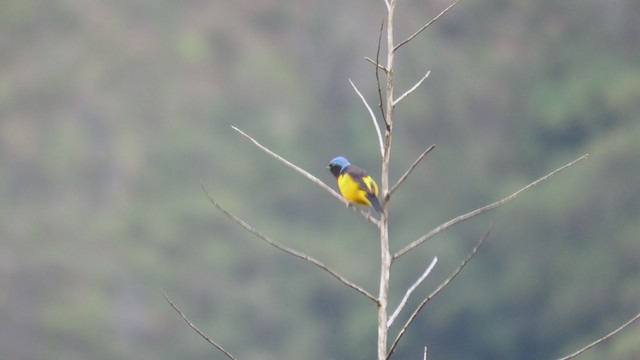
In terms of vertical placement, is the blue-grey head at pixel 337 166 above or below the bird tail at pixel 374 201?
above

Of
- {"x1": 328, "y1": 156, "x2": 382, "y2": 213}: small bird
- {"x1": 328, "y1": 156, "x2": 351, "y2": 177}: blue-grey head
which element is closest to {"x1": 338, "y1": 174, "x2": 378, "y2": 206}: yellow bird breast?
{"x1": 328, "y1": 156, "x2": 382, "y2": 213}: small bird

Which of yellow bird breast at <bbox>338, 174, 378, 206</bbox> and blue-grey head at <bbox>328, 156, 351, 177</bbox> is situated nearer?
yellow bird breast at <bbox>338, 174, 378, 206</bbox>

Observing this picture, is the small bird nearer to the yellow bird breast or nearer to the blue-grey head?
the yellow bird breast

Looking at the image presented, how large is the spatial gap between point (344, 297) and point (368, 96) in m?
4.83

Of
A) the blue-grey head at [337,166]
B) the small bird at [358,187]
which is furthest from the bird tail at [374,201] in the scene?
the blue-grey head at [337,166]

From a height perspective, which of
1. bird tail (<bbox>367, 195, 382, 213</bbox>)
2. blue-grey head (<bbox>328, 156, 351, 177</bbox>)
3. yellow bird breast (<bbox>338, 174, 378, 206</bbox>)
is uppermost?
blue-grey head (<bbox>328, 156, 351, 177</bbox>)

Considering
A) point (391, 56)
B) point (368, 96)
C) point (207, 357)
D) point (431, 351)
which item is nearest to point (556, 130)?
point (368, 96)

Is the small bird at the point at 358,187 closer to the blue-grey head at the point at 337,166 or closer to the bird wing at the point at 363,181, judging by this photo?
the bird wing at the point at 363,181

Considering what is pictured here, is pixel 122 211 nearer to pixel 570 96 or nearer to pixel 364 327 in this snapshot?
pixel 364 327

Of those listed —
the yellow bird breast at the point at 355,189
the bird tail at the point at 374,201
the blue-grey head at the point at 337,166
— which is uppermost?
the blue-grey head at the point at 337,166

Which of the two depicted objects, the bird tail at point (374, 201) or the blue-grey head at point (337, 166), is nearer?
the bird tail at point (374, 201)

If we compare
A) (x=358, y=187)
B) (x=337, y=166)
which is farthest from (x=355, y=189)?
(x=337, y=166)

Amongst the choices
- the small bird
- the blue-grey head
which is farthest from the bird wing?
the blue-grey head

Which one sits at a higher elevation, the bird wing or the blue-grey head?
the blue-grey head
